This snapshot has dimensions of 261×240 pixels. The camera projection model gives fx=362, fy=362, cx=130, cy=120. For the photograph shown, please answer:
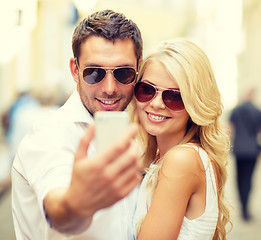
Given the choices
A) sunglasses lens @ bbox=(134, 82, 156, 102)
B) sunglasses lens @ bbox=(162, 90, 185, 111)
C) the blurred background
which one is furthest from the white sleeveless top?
→ the blurred background

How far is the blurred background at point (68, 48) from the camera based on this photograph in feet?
15.0

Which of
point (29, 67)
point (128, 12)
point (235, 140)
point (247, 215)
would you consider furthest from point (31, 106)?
point (128, 12)

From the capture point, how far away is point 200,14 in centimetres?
4072

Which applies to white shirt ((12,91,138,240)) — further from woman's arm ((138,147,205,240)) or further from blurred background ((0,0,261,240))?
blurred background ((0,0,261,240))

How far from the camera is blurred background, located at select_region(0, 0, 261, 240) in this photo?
4574 millimetres

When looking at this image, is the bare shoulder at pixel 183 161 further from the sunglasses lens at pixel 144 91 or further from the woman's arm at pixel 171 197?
the sunglasses lens at pixel 144 91

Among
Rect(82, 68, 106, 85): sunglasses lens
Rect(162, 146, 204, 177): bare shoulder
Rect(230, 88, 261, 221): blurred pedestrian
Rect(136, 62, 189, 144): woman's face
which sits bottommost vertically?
Rect(230, 88, 261, 221): blurred pedestrian

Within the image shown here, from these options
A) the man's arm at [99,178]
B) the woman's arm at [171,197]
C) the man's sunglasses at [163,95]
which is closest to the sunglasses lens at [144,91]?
the man's sunglasses at [163,95]

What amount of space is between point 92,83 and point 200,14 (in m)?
41.1

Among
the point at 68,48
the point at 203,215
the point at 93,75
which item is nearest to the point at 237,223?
Answer: the point at 203,215

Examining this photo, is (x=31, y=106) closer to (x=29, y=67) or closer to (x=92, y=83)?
(x=92, y=83)

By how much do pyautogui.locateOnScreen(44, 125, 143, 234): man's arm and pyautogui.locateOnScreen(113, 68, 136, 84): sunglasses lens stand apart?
101cm

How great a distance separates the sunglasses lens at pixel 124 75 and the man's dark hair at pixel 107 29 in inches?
6.2

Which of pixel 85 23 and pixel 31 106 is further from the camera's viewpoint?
pixel 31 106
